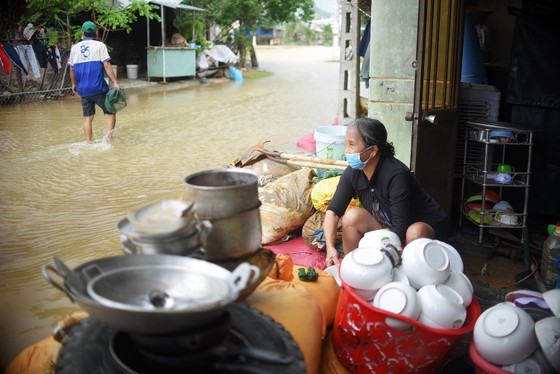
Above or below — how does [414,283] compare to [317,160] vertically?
below

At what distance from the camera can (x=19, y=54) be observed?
11.5 metres

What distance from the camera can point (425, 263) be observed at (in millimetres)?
2514

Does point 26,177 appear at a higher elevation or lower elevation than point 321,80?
lower

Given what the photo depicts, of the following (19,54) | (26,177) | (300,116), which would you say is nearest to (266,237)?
(26,177)

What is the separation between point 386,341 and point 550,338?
692mm

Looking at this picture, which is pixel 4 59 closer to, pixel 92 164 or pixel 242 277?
pixel 92 164

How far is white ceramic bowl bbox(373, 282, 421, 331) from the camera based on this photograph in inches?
92.2

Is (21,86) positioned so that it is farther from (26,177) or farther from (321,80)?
(321,80)

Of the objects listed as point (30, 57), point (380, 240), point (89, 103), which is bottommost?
point (380, 240)

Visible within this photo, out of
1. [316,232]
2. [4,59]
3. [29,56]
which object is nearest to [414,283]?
[316,232]

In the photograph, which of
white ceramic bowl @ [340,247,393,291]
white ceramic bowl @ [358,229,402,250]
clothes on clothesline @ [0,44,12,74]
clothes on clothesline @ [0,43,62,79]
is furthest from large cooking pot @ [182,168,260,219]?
clothes on clothesline @ [0,43,62,79]

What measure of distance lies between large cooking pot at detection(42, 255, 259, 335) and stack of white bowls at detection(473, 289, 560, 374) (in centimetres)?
121

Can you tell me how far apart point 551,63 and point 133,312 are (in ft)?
15.2

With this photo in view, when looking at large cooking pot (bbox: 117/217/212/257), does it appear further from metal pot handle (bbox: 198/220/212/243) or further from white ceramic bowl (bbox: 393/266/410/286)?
white ceramic bowl (bbox: 393/266/410/286)
